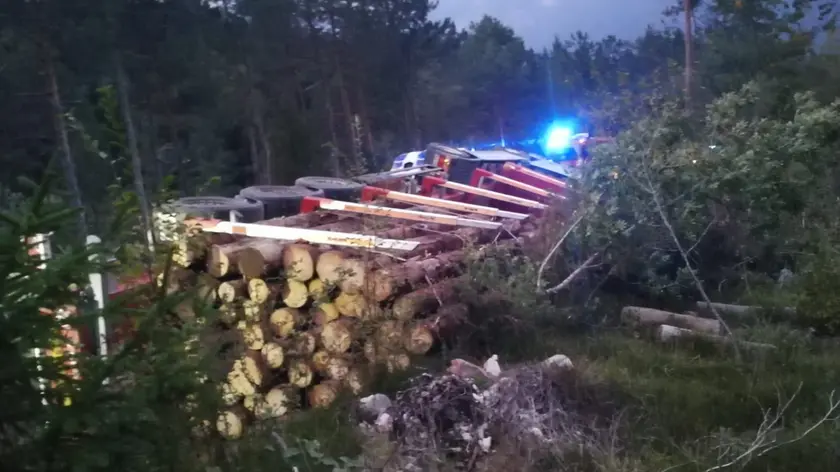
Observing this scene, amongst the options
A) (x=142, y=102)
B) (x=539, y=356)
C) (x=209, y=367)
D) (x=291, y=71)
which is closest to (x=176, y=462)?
(x=209, y=367)

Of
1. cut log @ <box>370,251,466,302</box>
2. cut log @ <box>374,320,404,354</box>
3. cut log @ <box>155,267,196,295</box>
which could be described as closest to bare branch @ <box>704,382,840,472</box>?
cut log @ <box>374,320,404,354</box>

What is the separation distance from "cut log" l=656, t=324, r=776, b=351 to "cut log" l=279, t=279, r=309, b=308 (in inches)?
99.6

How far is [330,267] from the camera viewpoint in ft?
14.6

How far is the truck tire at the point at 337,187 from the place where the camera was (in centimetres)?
795

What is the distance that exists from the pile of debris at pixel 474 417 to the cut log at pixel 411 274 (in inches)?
26.2

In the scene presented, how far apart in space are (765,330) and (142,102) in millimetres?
6265

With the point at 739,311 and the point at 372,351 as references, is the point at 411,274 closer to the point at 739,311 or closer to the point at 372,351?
the point at 372,351

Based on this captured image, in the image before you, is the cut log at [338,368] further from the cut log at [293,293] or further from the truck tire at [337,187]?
the truck tire at [337,187]

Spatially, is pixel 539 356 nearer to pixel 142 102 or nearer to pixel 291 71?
pixel 142 102

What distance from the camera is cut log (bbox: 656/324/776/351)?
4.64 meters

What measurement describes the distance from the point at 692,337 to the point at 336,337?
8.02 ft

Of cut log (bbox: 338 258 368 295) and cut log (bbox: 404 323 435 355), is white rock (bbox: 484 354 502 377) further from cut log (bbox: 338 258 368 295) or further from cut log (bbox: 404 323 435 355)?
cut log (bbox: 338 258 368 295)

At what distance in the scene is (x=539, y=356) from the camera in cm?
466

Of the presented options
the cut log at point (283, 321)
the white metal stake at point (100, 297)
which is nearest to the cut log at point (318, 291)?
the cut log at point (283, 321)
